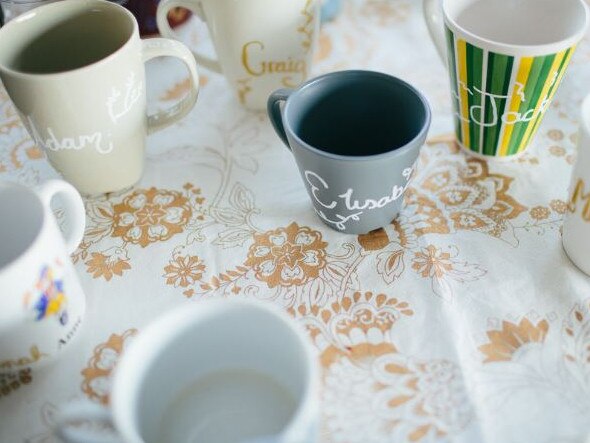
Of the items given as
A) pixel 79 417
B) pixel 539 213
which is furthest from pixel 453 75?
pixel 79 417

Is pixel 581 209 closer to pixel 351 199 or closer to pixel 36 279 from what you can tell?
pixel 351 199

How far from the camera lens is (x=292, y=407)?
1.24 ft

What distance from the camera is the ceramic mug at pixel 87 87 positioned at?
18.2 inches

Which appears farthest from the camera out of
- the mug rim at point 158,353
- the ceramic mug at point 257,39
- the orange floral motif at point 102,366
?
the ceramic mug at point 257,39

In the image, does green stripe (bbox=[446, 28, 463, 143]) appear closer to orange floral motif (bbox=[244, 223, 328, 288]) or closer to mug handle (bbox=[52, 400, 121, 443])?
orange floral motif (bbox=[244, 223, 328, 288])

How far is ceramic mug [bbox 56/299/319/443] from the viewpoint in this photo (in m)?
0.33

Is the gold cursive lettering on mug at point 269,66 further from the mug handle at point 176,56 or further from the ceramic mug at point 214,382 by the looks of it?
the ceramic mug at point 214,382

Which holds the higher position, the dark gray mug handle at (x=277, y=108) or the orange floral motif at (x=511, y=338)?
the dark gray mug handle at (x=277, y=108)

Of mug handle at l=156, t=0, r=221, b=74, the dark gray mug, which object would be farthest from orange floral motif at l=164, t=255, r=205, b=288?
mug handle at l=156, t=0, r=221, b=74

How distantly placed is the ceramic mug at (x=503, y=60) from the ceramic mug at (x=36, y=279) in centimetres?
31

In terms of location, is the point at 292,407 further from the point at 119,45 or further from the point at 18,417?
the point at 119,45

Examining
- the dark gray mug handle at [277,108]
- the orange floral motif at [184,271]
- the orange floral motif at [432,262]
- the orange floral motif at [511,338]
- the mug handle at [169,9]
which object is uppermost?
the mug handle at [169,9]

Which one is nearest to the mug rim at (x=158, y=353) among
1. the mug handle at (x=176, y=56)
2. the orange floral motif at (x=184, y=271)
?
the orange floral motif at (x=184, y=271)

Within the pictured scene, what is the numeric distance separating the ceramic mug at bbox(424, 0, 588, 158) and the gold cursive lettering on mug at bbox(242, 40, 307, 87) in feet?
0.41
